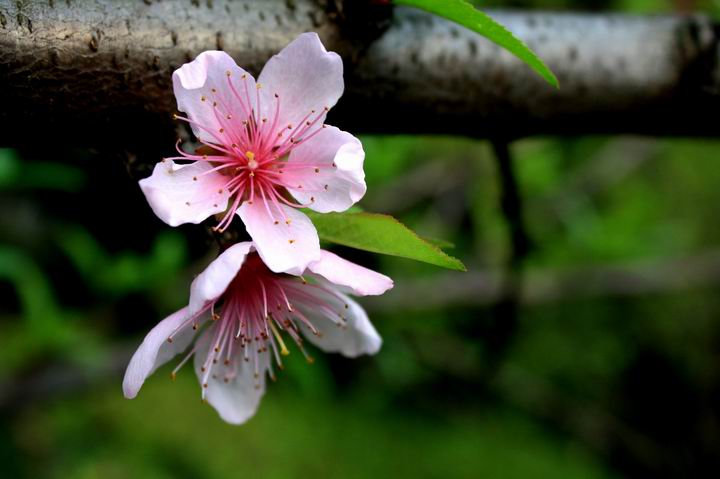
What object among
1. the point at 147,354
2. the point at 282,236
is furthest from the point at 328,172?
the point at 147,354

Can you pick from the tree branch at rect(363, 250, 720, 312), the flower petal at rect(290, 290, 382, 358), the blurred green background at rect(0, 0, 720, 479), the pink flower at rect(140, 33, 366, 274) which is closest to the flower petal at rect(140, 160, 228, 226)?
the pink flower at rect(140, 33, 366, 274)

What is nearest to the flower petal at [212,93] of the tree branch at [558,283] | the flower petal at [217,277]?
the flower petal at [217,277]

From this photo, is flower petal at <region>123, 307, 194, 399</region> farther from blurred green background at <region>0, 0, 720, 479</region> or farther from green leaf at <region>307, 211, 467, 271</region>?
blurred green background at <region>0, 0, 720, 479</region>

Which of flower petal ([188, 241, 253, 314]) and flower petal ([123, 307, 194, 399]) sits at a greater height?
flower petal ([188, 241, 253, 314])

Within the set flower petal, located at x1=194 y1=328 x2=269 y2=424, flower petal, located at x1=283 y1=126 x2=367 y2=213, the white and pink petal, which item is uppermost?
flower petal, located at x1=283 y1=126 x2=367 y2=213

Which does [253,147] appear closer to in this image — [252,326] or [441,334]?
[252,326]

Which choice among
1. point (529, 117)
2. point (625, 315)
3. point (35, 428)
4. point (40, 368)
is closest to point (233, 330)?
point (529, 117)

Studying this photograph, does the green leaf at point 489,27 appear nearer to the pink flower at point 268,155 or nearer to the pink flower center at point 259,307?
the pink flower at point 268,155

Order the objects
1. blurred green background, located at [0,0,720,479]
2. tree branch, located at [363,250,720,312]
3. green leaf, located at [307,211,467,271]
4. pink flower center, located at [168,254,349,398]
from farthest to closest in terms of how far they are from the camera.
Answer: tree branch, located at [363,250,720,312], blurred green background, located at [0,0,720,479], pink flower center, located at [168,254,349,398], green leaf, located at [307,211,467,271]
